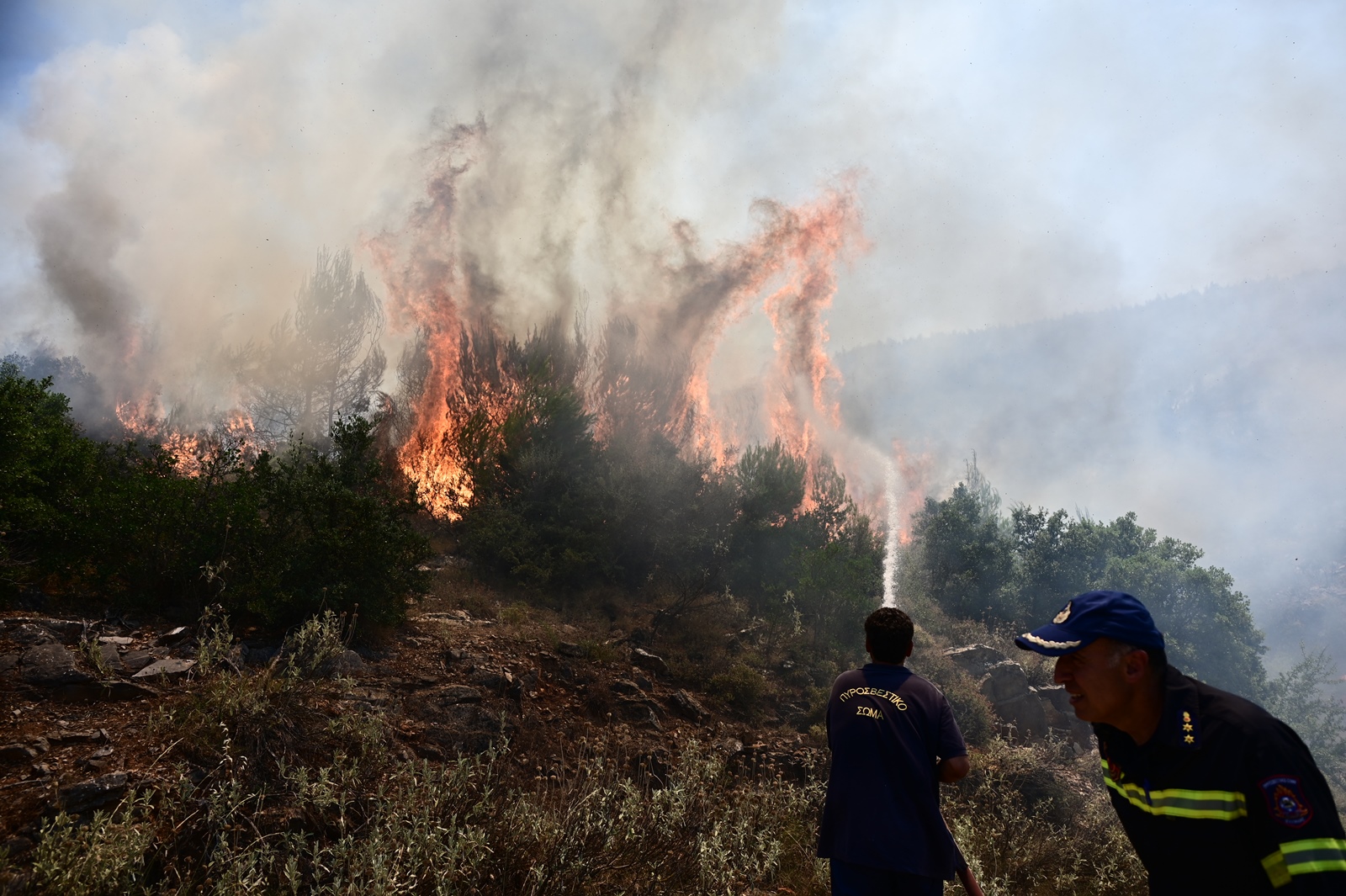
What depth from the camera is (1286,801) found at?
60.0 inches

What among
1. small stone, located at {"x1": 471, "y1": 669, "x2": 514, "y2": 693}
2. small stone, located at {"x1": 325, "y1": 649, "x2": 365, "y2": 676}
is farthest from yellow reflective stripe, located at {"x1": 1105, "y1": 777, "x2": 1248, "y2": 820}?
small stone, located at {"x1": 471, "y1": 669, "x2": 514, "y2": 693}

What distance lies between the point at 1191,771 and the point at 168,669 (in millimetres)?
8952

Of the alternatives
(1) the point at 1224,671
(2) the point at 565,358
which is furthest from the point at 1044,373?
(2) the point at 565,358

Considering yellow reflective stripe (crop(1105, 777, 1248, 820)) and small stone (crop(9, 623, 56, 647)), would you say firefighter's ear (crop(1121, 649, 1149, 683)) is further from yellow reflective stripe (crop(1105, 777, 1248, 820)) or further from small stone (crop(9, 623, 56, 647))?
small stone (crop(9, 623, 56, 647))

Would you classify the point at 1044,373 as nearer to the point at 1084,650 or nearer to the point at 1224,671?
the point at 1224,671

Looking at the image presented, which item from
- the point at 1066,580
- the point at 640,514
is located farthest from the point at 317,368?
the point at 1066,580

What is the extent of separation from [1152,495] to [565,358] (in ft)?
394

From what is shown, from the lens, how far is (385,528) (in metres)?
10.9

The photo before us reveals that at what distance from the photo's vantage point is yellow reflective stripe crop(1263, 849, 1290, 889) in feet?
4.98

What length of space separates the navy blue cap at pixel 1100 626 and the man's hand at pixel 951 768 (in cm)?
153

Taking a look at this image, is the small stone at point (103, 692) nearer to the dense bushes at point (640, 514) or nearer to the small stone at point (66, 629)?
the small stone at point (66, 629)

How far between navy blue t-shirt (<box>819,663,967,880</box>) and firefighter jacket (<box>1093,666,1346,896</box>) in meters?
1.29

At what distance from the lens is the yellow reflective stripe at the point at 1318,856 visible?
1444mm

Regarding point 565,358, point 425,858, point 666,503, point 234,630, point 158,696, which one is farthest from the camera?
point 565,358
